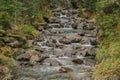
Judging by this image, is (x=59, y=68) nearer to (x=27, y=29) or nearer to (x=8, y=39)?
(x=8, y=39)

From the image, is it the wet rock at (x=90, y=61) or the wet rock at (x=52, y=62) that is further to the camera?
the wet rock at (x=90, y=61)

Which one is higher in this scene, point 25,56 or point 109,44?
point 109,44

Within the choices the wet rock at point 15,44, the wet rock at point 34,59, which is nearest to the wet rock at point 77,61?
the wet rock at point 34,59

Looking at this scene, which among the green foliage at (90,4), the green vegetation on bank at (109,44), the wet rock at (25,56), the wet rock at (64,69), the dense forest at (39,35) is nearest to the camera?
the green vegetation on bank at (109,44)

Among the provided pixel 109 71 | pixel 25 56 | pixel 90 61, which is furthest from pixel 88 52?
pixel 109 71

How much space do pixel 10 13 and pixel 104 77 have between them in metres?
21.7

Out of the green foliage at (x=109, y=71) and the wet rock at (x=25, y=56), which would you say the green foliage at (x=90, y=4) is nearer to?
the wet rock at (x=25, y=56)

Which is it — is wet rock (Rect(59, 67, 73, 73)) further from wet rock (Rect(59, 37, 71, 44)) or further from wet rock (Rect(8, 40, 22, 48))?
wet rock (Rect(59, 37, 71, 44))

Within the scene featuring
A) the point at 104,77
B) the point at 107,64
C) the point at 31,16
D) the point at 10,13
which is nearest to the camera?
the point at 104,77

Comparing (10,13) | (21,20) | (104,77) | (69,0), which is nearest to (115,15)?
(104,77)

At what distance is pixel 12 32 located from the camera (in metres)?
33.2

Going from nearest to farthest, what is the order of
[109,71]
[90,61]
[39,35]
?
[109,71] < [90,61] < [39,35]

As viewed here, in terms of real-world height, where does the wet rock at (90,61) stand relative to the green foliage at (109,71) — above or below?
below

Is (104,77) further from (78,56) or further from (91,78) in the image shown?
(78,56)
